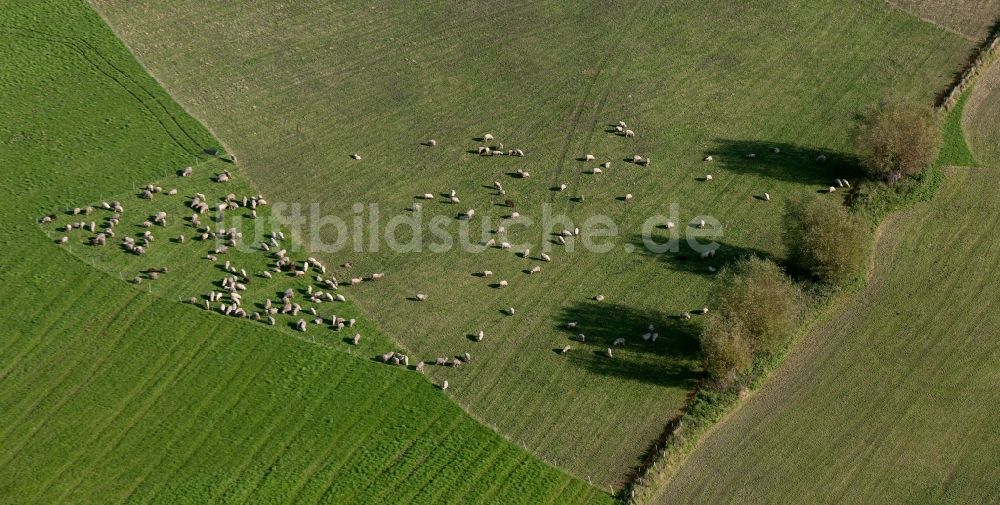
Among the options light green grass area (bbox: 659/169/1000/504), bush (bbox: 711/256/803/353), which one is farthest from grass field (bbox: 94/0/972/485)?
light green grass area (bbox: 659/169/1000/504)

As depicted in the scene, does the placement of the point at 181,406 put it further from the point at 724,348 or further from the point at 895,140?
the point at 895,140

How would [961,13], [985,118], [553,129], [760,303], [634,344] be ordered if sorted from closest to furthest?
[760,303], [634,344], [553,129], [985,118], [961,13]

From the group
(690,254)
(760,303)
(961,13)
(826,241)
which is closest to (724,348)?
(760,303)

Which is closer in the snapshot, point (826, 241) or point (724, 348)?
point (724, 348)

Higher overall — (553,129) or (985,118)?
(553,129)

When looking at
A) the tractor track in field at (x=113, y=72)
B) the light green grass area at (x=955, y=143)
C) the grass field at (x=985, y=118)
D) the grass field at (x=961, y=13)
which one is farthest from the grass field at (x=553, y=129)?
the grass field at (x=985, y=118)

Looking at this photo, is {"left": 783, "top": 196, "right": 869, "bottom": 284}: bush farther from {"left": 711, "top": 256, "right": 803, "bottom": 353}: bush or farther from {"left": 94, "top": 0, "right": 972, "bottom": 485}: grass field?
{"left": 711, "top": 256, "right": 803, "bottom": 353}: bush
